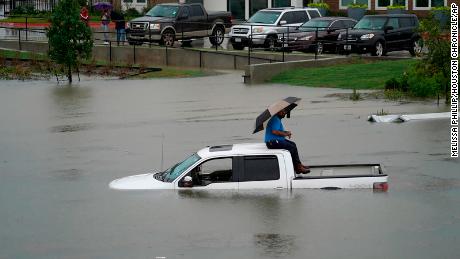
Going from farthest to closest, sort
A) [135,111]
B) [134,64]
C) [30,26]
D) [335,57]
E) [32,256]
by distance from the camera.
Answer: [30,26] < [134,64] < [335,57] < [135,111] < [32,256]

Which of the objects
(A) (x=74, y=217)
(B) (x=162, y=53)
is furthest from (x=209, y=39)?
(A) (x=74, y=217)

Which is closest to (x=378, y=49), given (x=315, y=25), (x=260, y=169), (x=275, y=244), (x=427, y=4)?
(x=315, y=25)

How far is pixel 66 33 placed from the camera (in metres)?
39.8

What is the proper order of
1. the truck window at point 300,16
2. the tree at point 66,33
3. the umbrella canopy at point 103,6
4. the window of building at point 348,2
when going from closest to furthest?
the tree at point 66,33 → the truck window at point 300,16 → the window of building at point 348,2 → the umbrella canopy at point 103,6

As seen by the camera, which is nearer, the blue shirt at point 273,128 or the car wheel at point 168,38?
the blue shirt at point 273,128

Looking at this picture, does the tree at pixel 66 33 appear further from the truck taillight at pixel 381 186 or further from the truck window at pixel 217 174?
the truck taillight at pixel 381 186

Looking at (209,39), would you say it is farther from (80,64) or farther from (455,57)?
(455,57)

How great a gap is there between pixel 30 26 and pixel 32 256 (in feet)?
151

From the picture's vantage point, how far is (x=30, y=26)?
60188 millimetres

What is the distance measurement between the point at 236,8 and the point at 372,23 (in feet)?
68.7

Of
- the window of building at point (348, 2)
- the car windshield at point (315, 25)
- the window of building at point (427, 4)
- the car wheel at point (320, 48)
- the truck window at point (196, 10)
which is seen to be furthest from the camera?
the window of building at point (348, 2)

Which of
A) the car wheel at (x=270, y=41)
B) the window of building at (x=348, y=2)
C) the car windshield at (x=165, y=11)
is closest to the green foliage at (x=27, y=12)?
the car windshield at (x=165, y=11)

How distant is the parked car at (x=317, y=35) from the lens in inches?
1746

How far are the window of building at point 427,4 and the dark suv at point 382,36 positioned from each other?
1250 cm
